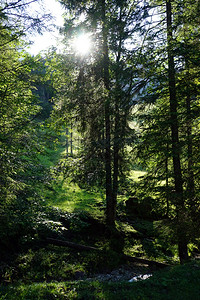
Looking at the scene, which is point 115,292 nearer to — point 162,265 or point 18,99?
point 162,265

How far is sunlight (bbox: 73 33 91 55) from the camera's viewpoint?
11.1m

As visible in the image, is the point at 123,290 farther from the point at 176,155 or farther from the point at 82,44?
the point at 82,44

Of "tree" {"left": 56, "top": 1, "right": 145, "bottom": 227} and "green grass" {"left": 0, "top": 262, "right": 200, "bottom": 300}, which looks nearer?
"green grass" {"left": 0, "top": 262, "right": 200, "bottom": 300}

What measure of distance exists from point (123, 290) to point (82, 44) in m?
11.3

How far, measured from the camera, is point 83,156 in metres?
11.9

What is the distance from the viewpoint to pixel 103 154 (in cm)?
1181

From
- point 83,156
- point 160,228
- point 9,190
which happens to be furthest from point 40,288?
point 83,156

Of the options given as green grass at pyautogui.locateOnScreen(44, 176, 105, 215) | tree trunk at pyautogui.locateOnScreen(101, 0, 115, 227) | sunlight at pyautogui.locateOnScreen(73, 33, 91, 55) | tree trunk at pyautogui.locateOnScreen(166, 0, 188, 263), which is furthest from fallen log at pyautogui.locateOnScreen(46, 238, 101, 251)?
sunlight at pyautogui.locateOnScreen(73, 33, 91, 55)

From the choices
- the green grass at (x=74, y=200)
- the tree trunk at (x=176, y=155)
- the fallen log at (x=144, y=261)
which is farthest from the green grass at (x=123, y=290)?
the green grass at (x=74, y=200)

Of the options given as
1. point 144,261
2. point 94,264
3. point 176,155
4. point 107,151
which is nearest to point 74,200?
point 107,151

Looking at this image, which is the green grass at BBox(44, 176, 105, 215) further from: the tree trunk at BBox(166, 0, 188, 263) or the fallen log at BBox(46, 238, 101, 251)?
the tree trunk at BBox(166, 0, 188, 263)

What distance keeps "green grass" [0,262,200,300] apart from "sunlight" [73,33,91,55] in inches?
422

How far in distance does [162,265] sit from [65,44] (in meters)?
12.3

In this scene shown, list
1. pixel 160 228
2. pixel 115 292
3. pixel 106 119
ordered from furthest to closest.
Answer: pixel 106 119, pixel 160 228, pixel 115 292
